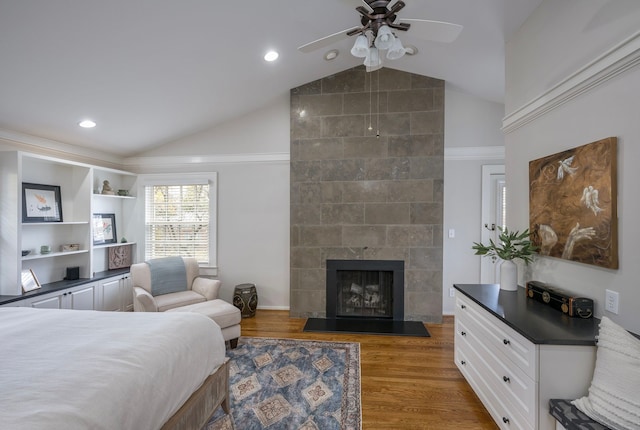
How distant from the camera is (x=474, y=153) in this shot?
12.6ft

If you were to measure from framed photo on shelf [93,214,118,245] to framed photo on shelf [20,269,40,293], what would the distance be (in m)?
0.81

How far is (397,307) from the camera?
3.70 meters

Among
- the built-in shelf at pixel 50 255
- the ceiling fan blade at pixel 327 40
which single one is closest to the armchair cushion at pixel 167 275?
the built-in shelf at pixel 50 255

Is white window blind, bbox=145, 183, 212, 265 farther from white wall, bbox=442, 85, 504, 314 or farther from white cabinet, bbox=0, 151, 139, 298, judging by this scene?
white wall, bbox=442, 85, 504, 314

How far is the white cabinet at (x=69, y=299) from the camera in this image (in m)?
2.83

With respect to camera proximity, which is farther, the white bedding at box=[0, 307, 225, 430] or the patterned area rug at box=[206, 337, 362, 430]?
the patterned area rug at box=[206, 337, 362, 430]

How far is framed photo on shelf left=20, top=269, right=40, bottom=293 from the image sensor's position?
2.87 m

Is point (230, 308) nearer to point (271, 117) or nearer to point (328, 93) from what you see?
point (271, 117)

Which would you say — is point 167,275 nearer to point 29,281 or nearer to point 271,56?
point 29,281

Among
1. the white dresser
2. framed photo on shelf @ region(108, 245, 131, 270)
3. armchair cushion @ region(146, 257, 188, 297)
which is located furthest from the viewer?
framed photo on shelf @ region(108, 245, 131, 270)

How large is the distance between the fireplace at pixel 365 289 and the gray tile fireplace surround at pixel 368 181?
0.09 meters

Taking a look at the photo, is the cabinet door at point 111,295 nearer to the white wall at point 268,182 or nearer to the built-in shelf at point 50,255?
the built-in shelf at point 50,255

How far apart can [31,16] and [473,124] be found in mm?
4491

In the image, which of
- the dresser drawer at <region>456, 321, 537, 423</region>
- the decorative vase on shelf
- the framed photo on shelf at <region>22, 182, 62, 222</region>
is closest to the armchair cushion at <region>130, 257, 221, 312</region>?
the framed photo on shelf at <region>22, 182, 62, 222</region>
